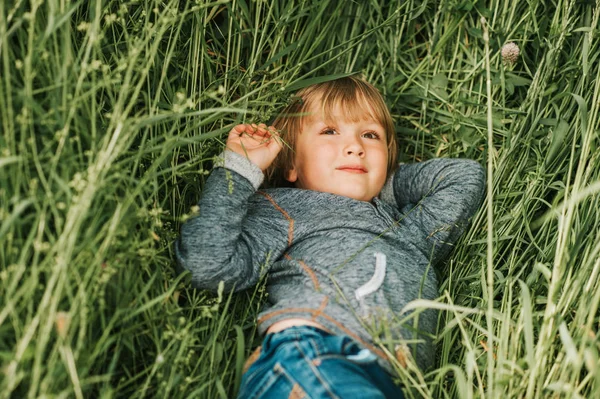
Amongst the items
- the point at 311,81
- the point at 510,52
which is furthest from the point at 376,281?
the point at 510,52

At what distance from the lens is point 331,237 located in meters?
1.36

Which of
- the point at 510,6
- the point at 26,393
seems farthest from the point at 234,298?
the point at 510,6

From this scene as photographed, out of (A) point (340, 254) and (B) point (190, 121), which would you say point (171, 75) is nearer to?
(B) point (190, 121)

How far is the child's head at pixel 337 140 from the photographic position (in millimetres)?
1447

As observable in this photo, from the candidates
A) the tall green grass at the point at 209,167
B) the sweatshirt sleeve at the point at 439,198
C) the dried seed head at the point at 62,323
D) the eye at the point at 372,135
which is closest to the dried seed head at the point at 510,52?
the tall green grass at the point at 209,167

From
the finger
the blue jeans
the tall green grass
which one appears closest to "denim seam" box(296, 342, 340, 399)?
the blue jeans

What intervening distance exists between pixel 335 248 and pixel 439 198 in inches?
12.5

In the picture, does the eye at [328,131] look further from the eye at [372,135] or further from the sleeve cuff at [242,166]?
the sleeve cuff at [242,166]

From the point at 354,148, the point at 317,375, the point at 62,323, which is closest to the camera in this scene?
the point at 62,323

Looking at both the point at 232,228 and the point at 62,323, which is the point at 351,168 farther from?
the point at 62,323

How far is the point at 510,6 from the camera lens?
170cm

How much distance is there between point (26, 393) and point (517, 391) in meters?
0.75

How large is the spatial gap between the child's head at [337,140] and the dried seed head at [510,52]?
0.34 meters

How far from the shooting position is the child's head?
1447 mm
